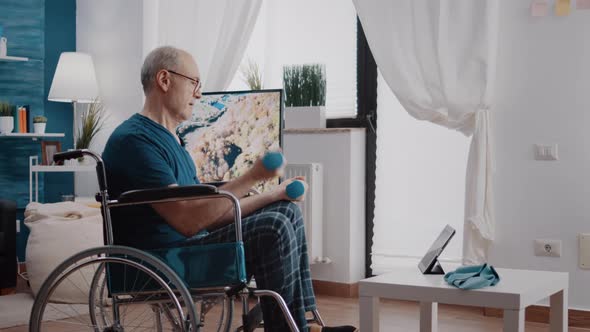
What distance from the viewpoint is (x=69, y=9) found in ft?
18.8

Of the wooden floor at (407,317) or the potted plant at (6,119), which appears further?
the potted plant at (6,119)

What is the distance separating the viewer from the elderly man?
2.20 meters

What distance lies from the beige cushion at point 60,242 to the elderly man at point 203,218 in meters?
1.80

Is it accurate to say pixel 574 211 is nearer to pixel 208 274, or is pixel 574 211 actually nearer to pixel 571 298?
pixel 571 298

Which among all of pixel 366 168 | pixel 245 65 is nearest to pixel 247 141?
pixel 366 168

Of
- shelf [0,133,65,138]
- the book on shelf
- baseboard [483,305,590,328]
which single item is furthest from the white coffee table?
the book on shelf

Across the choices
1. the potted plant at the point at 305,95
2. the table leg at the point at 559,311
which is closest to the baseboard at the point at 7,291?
the potted plant at the point at 305,95

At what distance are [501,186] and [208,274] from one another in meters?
2.12

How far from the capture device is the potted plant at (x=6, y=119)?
5172 millimetres

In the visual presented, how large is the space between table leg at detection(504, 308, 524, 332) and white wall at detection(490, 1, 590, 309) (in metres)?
1.50

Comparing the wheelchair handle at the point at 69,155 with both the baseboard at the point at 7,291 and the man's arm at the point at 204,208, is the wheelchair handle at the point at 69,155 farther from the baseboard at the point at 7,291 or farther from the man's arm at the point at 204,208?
the baseboard at the point at 7,291

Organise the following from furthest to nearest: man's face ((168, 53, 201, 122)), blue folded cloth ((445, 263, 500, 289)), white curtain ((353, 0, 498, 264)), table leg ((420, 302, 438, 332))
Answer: white curtain ((353, 0, 498, 264))
table leg ((420, 302, 438, 332))
man's face ((168, 53, 201, 122))
blue folded cloth ((445, 263, 500, 289))

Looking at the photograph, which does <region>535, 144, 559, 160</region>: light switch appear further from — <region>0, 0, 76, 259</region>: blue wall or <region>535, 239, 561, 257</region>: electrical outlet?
<region>0, 0, 76, 259</region>: blue wall

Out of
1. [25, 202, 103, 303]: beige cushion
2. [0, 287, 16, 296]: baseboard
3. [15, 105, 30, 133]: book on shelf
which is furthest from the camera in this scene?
[15, 105, 30, 133]: book on shelf
